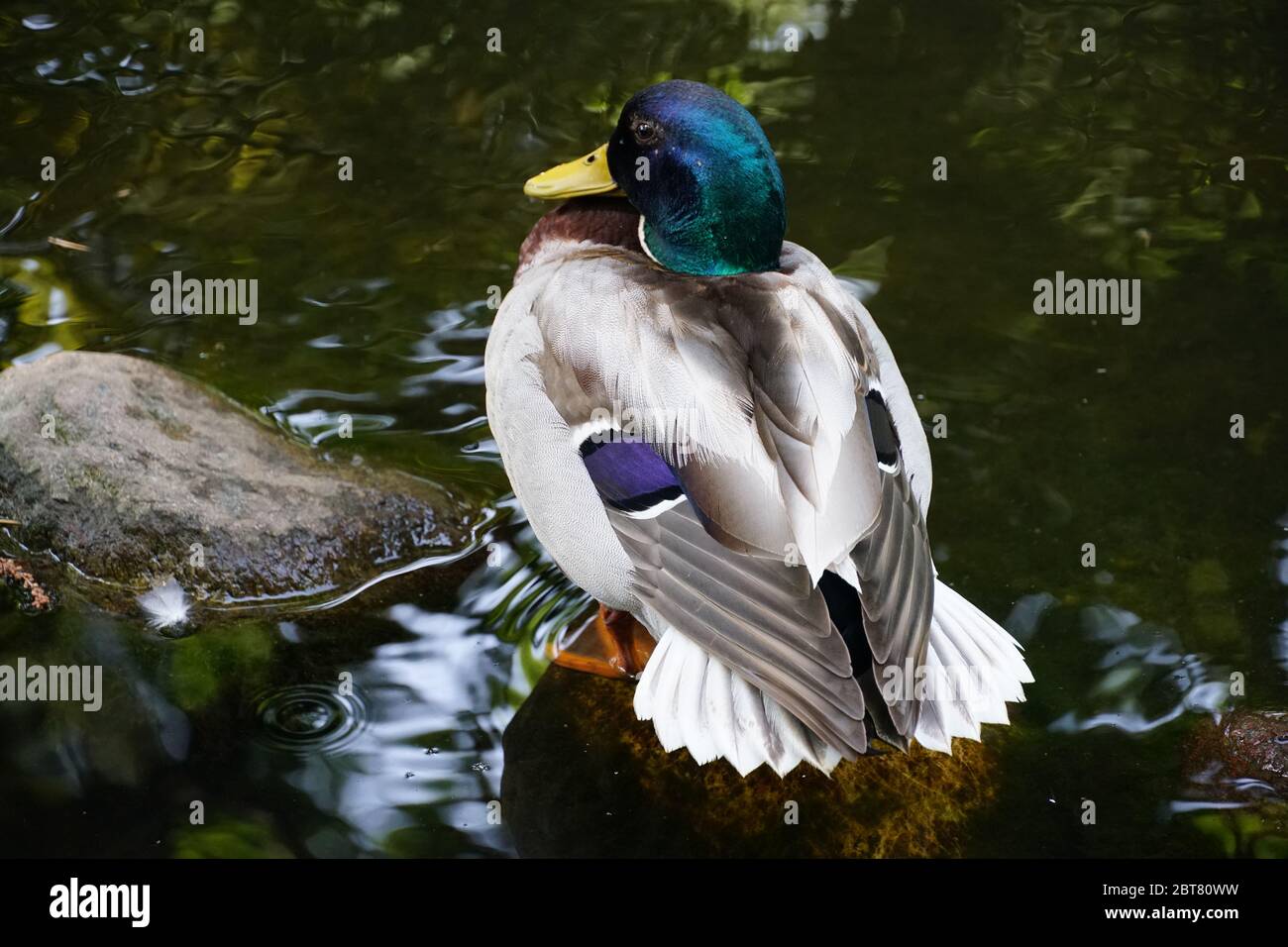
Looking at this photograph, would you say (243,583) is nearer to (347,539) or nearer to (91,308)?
(347,539)

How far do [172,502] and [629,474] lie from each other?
1461 millimetres

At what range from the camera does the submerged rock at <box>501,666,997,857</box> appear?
3652mm

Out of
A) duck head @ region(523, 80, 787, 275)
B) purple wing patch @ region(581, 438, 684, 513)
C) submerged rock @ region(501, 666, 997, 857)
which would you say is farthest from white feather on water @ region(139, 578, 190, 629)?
duck head @ region(523, 80, 787, 275)

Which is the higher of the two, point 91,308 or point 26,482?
point 91,308

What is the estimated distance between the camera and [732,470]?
3.50 metres

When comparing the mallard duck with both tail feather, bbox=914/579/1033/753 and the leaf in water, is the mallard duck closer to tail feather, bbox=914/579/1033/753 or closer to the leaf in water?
tail feather, bbox=914/579/1033/753

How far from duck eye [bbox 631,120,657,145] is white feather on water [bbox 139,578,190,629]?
→ 177 cm

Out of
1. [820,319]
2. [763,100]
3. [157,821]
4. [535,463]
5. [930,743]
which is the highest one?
[763,100]

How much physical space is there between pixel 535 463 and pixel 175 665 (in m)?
1.12

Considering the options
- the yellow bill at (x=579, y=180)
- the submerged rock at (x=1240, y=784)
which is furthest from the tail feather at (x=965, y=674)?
the yellow bill at (x=579, y=180)

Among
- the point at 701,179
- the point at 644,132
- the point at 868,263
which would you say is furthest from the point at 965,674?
the point at 868,263

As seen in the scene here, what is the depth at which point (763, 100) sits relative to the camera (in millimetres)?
6457

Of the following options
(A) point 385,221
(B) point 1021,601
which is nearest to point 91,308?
(A) point 385,221

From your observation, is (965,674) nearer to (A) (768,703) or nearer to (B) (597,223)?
(A) (768,703)
